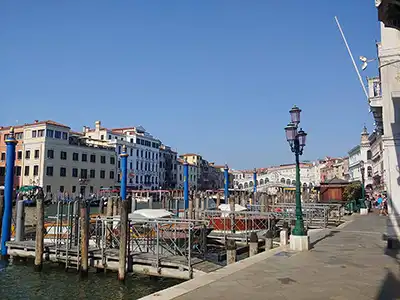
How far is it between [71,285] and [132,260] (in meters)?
2.03

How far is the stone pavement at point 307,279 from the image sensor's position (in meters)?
6.16

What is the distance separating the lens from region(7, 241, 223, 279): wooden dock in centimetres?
1109

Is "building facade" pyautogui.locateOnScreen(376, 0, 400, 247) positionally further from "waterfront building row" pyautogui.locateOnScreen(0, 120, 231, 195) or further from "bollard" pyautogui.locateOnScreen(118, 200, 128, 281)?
"waterfront building row" pyautogui.locateOnScreen(0, 120, 231, 195)

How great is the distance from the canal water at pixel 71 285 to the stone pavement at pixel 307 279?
13.5 feet

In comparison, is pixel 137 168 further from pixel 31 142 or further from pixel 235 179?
pixel 235 179

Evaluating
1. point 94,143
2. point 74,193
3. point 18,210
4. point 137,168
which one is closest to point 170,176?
point 137,168

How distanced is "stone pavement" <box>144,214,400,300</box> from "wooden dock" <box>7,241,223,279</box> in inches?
91.9

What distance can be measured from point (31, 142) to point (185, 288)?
54.0 metres

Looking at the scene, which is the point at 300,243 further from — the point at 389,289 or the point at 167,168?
the point at 167,168

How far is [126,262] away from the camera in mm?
12055

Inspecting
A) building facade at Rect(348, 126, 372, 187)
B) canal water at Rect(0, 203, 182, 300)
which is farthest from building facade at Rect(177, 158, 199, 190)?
canal water at Rect(0, 203, 182, 300)

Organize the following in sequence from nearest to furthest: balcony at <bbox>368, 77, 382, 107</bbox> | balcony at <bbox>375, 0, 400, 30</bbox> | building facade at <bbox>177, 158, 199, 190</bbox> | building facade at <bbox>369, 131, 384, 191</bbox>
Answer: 1. balcony at <bbox>375, 0, 400, 30</bbox>
2. balcony at <bbox>368, 77, 382, 107</bbox>
3. building facade at <bbox>369, 131, 384, 191</bbox>
4. building facade at <bbox>177, 158, 199, 190</bbox>

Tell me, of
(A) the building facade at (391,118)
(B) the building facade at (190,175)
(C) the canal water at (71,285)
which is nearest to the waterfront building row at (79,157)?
(B) the building facade at (190,175)

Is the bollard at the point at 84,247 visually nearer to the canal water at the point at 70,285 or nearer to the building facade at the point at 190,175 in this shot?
the canal water at the point at 70,285
